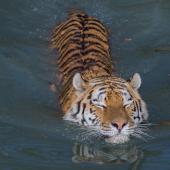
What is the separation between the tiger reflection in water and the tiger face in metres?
0.09

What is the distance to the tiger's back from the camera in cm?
771

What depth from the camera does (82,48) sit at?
8.12m

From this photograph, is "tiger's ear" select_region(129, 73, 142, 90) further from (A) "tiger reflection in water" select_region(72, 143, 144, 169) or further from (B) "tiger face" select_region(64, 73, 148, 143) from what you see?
(A) "tiger reflection in water" select_region(72, 143, 144, 169)

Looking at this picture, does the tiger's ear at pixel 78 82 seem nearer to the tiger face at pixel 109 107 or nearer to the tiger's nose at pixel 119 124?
the tiger face at pixel 109 107

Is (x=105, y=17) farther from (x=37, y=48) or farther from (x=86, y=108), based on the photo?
(x=86, y=108)

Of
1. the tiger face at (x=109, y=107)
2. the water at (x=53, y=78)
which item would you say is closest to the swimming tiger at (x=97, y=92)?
the tiger face at (x=109, y=107)

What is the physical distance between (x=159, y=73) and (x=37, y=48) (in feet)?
4.78

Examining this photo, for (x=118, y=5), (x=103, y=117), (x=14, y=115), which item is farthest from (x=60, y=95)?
(x=118, y=5)

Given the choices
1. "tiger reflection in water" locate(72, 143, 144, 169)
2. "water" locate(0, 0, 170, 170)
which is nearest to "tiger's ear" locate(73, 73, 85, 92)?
"water" locate(0, 0, 170, 170)

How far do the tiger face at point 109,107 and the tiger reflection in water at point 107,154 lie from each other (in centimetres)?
9

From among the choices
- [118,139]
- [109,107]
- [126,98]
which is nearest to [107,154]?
[118,139]

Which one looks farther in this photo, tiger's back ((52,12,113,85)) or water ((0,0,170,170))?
tiger's back ((52,12,113,85))

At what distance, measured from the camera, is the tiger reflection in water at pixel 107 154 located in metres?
6.23

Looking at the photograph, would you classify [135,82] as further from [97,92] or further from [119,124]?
[119,124]
